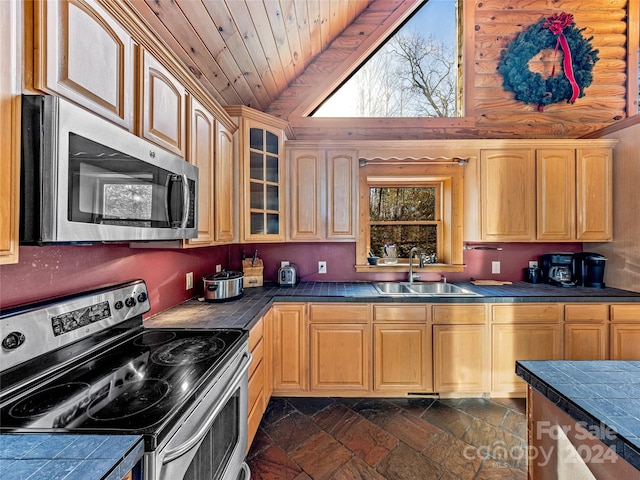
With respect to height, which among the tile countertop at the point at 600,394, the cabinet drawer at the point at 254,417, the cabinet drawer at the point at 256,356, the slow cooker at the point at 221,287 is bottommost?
the cabinet drawer at the point at 254,417

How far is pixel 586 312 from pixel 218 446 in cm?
277

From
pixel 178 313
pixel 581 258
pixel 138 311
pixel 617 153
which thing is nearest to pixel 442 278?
pixel 581 258

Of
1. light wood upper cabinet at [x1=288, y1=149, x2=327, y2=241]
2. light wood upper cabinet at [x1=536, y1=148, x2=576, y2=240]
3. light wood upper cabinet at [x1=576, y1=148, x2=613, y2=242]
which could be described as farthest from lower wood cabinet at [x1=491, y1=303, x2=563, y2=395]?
Result: light wood upper cabinet at [x1=288, y1=149, x2=327, y2=241]

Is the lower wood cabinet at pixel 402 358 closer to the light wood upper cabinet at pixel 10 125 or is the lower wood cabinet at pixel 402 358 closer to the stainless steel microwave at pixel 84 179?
the stainless steel microwave at pixel 84 179

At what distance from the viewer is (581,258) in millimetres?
2635

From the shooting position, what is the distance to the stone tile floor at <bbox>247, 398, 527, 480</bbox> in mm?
1640

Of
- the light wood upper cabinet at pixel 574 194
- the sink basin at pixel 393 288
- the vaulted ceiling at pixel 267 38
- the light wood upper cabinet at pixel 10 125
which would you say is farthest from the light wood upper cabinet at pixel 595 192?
the light wood upper cabinet at pixel 10 125

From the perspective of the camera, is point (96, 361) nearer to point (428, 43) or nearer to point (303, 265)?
point (303, 265)

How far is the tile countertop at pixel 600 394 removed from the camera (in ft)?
2.27

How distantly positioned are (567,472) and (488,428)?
126 cm

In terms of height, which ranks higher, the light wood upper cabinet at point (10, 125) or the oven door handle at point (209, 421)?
the light wood upper cabinet at point (10, 125)

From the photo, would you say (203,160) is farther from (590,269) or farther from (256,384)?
(590,269)

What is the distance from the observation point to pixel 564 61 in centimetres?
288

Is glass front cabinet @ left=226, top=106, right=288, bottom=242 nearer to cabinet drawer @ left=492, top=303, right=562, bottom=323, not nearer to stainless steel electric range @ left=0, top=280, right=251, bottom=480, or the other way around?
stainless steel electric range @ left=0, top=280, right=251, bottom=480
